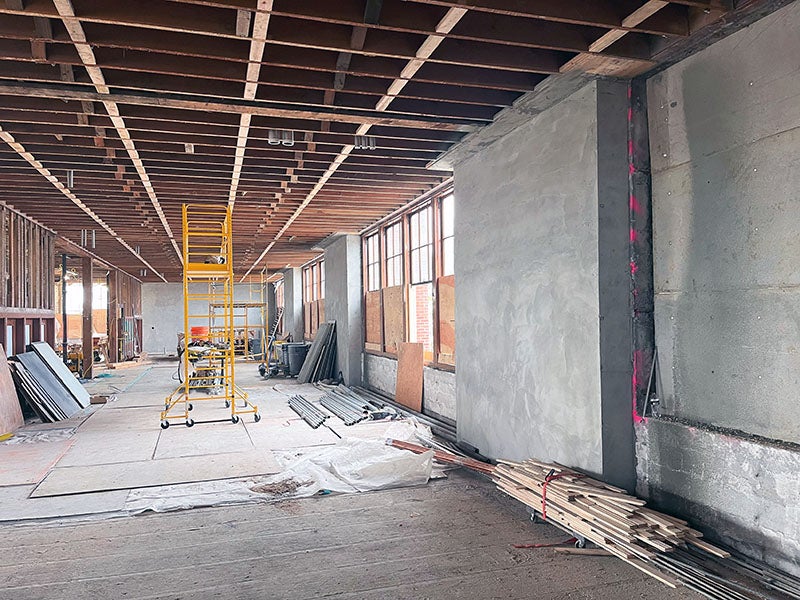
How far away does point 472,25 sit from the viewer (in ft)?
12.4

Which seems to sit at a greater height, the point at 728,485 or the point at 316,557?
the point at 728,485

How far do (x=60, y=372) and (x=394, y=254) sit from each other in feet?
20.4

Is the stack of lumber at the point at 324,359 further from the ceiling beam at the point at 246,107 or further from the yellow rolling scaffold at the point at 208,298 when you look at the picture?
the ceiling beam at the point at 246,107

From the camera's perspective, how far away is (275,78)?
14.8 ft

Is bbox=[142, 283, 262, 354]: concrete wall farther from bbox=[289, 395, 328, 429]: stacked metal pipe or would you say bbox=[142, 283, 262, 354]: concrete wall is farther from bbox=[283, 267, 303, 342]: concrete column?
bbox=[289, 395, 328, 429]: stacked metal pipe

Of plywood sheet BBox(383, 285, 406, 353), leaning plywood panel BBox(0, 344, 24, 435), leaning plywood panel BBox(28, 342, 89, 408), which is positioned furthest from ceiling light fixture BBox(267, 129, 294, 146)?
leaning plywood panel BBox(28, 342, 89, 408)

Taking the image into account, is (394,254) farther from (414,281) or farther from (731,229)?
(731,229)

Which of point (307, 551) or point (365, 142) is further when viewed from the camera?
point (365, 142)

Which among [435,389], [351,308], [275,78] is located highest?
[275,78]

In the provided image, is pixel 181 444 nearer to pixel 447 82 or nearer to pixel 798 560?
pixel 447 82

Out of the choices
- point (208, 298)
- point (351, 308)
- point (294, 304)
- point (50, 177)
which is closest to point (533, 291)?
point (50, 177)

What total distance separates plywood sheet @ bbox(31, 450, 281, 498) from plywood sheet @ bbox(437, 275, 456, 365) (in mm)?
2875

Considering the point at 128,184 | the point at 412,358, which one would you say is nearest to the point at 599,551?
the point at 412,358

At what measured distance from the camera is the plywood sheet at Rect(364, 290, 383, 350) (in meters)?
11.3
